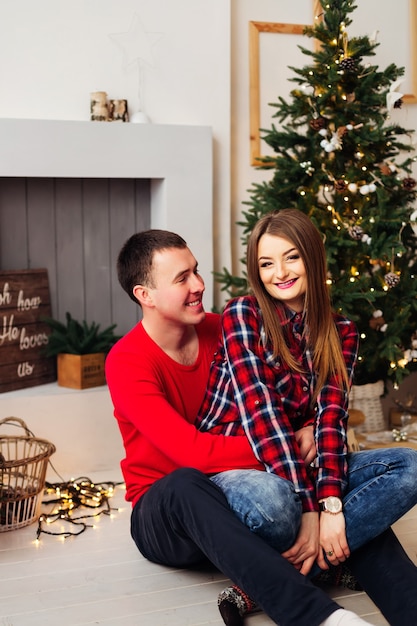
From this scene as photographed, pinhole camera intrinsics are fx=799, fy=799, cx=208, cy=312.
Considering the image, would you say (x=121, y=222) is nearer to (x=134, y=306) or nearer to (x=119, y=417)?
(x=134, y=306)

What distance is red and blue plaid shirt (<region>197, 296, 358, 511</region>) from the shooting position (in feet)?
6.48

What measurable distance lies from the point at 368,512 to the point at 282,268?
64 centimetres

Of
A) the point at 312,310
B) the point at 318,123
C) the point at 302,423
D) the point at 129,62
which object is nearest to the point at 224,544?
the point at 302,423

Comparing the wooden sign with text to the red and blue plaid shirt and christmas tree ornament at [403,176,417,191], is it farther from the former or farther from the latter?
christmas tree ornament at [403,176,417,191]

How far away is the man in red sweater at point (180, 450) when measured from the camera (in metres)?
1.73

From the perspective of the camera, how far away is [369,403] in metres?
3.53

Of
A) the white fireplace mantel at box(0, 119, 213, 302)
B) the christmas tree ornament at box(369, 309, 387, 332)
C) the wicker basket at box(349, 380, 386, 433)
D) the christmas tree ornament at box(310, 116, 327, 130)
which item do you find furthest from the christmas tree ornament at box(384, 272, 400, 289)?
the white fireplace mantel at box(0, 119, 213, 302)

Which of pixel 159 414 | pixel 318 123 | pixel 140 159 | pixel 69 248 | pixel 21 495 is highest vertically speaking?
pixel 318 123

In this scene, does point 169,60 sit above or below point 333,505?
above

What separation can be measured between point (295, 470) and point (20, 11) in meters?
2.35

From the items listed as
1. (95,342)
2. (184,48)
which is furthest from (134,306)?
(184,48)

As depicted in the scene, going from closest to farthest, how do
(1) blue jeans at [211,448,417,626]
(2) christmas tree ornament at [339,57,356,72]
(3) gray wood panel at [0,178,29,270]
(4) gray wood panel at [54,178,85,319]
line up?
(1) blue jeans at [211,448,417,626], (2) christmas tree ornament at [339,57,356,72], (3) gray wood panel at [0,178,29,270], (4) gray wood panel at [54,178,85,319]

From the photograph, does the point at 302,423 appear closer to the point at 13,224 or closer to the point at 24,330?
the point at 24,330

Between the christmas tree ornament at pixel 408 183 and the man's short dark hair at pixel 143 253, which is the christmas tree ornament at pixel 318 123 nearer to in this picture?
the christmas tree ornament at pixel 408 183
